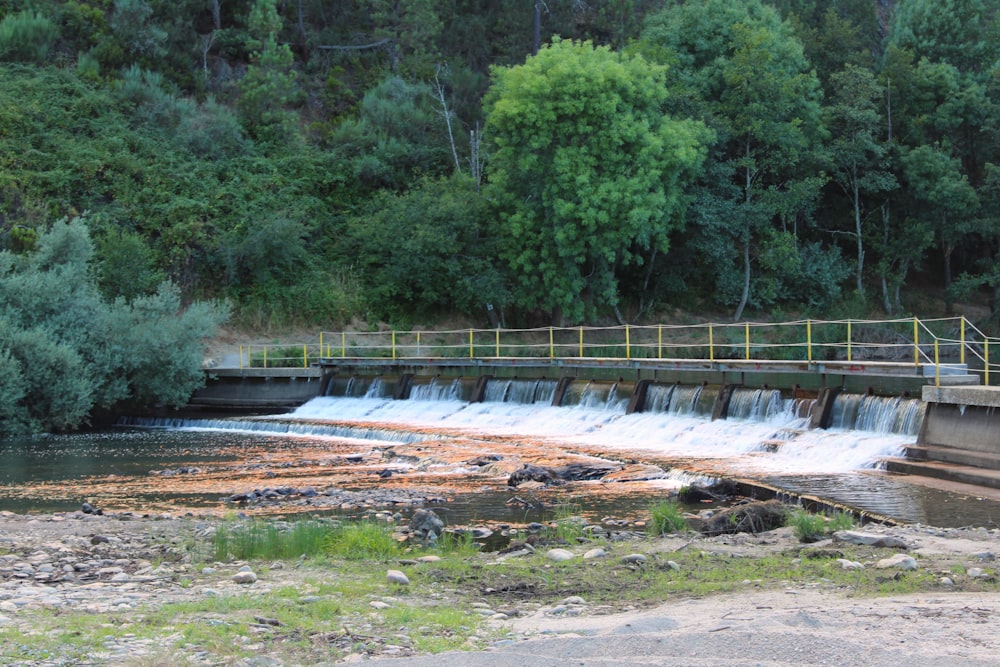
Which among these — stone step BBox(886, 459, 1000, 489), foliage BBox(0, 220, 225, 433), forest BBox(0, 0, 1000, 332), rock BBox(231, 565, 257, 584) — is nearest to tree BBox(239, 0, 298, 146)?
forest BBox(0, 0, 1000, 332)

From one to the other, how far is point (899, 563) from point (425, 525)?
19.8 feet

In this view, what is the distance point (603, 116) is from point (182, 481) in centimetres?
2608

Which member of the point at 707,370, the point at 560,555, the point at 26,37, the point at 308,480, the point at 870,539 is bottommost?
the point at 308,480

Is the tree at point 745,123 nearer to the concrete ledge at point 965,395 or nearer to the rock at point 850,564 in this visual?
the concrete ledge at point 965,395

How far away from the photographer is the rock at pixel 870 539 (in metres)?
11.2

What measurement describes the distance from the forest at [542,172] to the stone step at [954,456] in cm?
2355

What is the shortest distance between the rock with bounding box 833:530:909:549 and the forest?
30.4 meters

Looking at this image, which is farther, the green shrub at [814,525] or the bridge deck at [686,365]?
the bridge deck at [686,365]

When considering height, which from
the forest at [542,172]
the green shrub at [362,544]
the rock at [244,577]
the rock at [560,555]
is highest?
the forest at [542,172]

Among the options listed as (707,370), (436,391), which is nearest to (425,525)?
(707,370)

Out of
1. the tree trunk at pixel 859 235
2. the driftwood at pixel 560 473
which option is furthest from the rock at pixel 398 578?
the tree trunk at pixel 859 235

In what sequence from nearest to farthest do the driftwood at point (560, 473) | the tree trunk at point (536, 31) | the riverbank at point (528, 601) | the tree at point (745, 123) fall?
the riverbank at point (528, 601), the driftwood at point (560, 473), the tree at point (745, 123), the tree trunk at point (536, 31)

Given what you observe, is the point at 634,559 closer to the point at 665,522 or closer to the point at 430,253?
the point at 665,522

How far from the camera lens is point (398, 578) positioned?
10102 mm
